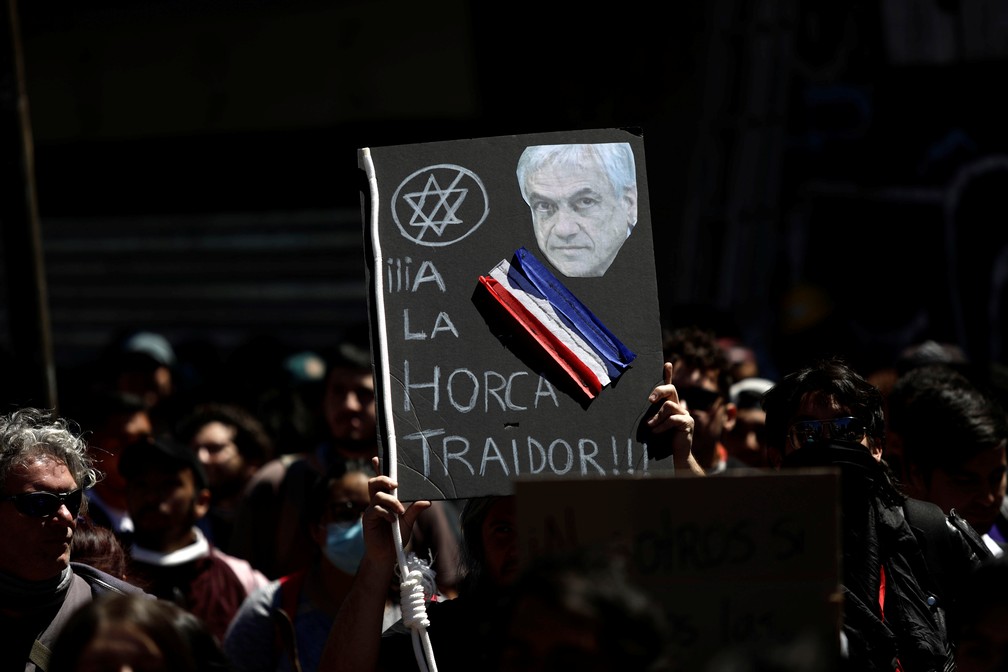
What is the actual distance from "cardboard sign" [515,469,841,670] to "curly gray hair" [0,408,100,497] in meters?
1.30

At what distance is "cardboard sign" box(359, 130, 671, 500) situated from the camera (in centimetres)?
308

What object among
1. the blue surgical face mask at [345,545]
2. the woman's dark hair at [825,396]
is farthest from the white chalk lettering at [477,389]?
the blue surgical face mask at [345,545]

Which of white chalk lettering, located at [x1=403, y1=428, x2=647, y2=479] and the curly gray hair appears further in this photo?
the curly gray hair

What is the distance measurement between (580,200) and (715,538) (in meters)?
0.98

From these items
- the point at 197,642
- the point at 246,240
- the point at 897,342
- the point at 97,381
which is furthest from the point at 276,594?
the point at 246,240

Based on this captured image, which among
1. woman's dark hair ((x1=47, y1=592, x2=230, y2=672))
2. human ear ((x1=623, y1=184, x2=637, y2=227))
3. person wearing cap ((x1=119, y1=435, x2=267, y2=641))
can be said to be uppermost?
human ear ((x1=623, y1=184, x2=637, y2=227))

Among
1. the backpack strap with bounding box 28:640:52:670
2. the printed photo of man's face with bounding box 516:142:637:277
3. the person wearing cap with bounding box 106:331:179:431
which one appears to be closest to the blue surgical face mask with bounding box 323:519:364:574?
the backpack strap with bounding box 28:640:52:670

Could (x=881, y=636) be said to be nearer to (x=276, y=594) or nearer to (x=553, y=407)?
(x=553, y=407)

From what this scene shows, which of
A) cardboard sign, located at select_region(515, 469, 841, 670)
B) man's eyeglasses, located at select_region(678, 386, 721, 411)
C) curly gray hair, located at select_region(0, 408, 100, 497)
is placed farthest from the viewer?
man's eyeglasses, located at select_region(678, 386, 721, 411)

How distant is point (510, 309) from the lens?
314cm

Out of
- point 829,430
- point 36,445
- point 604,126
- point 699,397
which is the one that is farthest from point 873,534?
point 604,126

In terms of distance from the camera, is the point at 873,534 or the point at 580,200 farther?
the point at 580,200

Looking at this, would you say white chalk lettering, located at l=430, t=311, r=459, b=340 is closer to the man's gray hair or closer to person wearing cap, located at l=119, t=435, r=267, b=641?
the man's gray hair

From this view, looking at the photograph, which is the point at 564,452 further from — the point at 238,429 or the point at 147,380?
the point at 147,380
